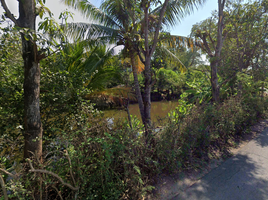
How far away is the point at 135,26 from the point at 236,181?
4.22 metres

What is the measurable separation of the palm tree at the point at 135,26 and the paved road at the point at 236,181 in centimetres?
144

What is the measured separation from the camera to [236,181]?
11.5 ft

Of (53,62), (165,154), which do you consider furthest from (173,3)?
(165,154)

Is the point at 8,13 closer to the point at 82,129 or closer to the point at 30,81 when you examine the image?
the point at 30,81

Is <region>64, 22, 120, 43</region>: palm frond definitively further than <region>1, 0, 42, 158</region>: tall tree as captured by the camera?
Yes

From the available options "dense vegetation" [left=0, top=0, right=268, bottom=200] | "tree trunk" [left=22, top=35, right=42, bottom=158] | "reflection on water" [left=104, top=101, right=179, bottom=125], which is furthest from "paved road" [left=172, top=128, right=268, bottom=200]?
"tree trunk" [left=22, top=35, right=42, bottom=158]

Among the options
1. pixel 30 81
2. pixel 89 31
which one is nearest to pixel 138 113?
pixel 89 31

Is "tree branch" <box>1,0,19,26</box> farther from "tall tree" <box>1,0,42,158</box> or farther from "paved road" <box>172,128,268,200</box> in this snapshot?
"paved road" <box>172,128,268,200</box>

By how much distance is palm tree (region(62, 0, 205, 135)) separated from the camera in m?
4.66

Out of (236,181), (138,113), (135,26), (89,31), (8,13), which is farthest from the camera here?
(138,113)

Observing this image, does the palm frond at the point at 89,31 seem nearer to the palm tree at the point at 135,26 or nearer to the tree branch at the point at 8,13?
the palm tree at the point at 135,26

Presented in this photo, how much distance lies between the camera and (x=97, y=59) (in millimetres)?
8898

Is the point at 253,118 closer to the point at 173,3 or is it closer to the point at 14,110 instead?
the point at 173,3

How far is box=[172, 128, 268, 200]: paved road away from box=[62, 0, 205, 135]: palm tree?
1.44 meters
